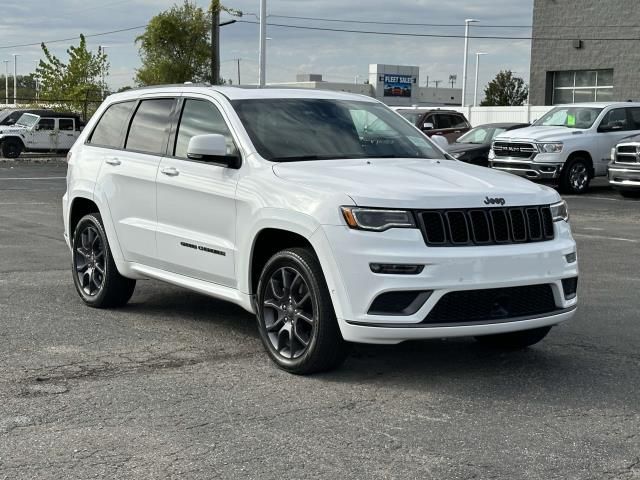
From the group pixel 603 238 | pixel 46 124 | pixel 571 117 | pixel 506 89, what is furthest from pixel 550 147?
pixel 506 89

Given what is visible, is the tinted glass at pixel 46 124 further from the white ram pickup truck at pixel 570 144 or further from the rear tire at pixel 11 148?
the white ram pickup truck at pixel 570 144

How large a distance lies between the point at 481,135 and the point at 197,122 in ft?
63.6

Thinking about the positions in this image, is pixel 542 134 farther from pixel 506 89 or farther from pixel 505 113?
pixel 506 89

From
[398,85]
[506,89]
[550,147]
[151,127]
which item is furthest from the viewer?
[398,85]

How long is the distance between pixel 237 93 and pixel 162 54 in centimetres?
4024

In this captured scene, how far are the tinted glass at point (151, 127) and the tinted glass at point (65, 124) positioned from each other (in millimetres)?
29365

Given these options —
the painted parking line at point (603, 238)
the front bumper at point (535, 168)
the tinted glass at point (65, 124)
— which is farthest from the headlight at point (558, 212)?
the tinted glass at point (65, 124)

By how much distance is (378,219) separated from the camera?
5.36 meters

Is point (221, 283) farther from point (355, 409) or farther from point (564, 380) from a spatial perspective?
point (564, 380)

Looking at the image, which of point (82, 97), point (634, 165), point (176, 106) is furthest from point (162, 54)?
point (176, 106)

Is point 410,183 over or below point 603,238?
over

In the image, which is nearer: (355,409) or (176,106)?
(355,409)

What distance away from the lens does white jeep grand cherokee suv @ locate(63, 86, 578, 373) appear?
536cm

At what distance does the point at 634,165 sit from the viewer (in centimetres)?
1938
